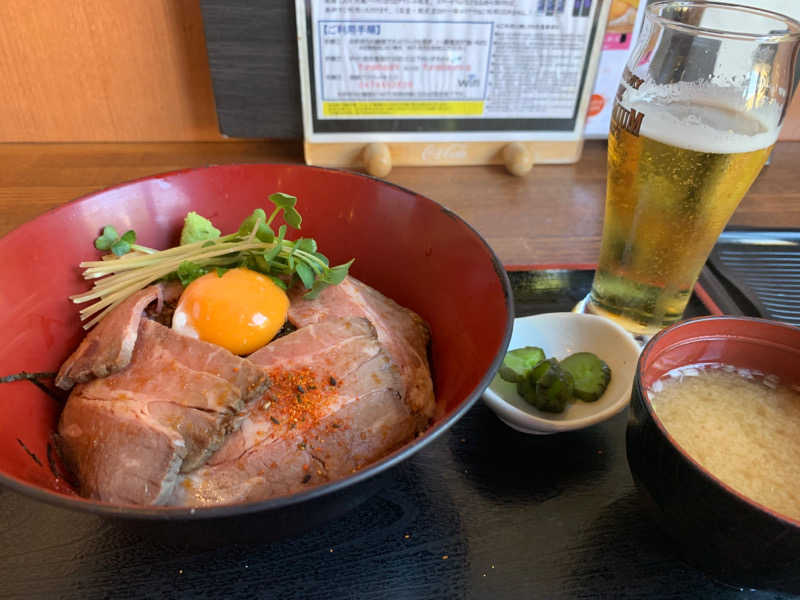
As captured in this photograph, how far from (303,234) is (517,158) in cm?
130

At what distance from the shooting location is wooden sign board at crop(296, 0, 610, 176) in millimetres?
2201

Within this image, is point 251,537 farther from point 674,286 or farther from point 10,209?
point 10,209

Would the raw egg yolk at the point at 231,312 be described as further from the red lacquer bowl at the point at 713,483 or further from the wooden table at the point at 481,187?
the wooden table at the point at 481,187

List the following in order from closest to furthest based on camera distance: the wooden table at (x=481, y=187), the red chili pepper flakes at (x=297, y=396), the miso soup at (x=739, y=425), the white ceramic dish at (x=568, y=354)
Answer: the miso soup at (x=739, y=425), the red chili pepper flakes at (x=297, y=396), the white ceramic dish at (x=568, y=354), the wooden table at (x=481, y=187)

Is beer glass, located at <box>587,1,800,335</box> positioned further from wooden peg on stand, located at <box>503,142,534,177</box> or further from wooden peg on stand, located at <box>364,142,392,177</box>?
wooden peg on stand, located at <box>364,142,392,177</box>

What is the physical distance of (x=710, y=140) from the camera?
1269 millimetres

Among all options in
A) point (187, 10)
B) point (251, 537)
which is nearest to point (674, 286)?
point (251, 537)

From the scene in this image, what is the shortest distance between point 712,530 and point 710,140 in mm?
853

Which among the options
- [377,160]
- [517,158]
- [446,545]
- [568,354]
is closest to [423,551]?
[446,545]

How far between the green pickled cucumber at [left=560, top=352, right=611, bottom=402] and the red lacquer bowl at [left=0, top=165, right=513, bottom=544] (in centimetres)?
32

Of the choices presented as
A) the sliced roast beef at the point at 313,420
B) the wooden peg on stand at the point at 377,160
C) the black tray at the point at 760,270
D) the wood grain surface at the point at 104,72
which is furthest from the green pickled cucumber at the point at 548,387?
the wood grain surface at the point at 104,72

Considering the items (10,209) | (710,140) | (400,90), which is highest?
(710,140)

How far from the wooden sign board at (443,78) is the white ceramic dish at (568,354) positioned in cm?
117

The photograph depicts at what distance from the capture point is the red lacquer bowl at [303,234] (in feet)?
3.25
